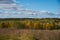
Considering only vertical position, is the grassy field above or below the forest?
below

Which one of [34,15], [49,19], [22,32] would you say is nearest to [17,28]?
[22,32]

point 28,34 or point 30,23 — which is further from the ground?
point 30,23

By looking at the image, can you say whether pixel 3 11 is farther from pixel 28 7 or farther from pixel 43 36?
pixel 43 36

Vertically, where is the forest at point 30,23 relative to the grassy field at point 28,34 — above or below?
above

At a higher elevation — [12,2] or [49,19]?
[12,2]
